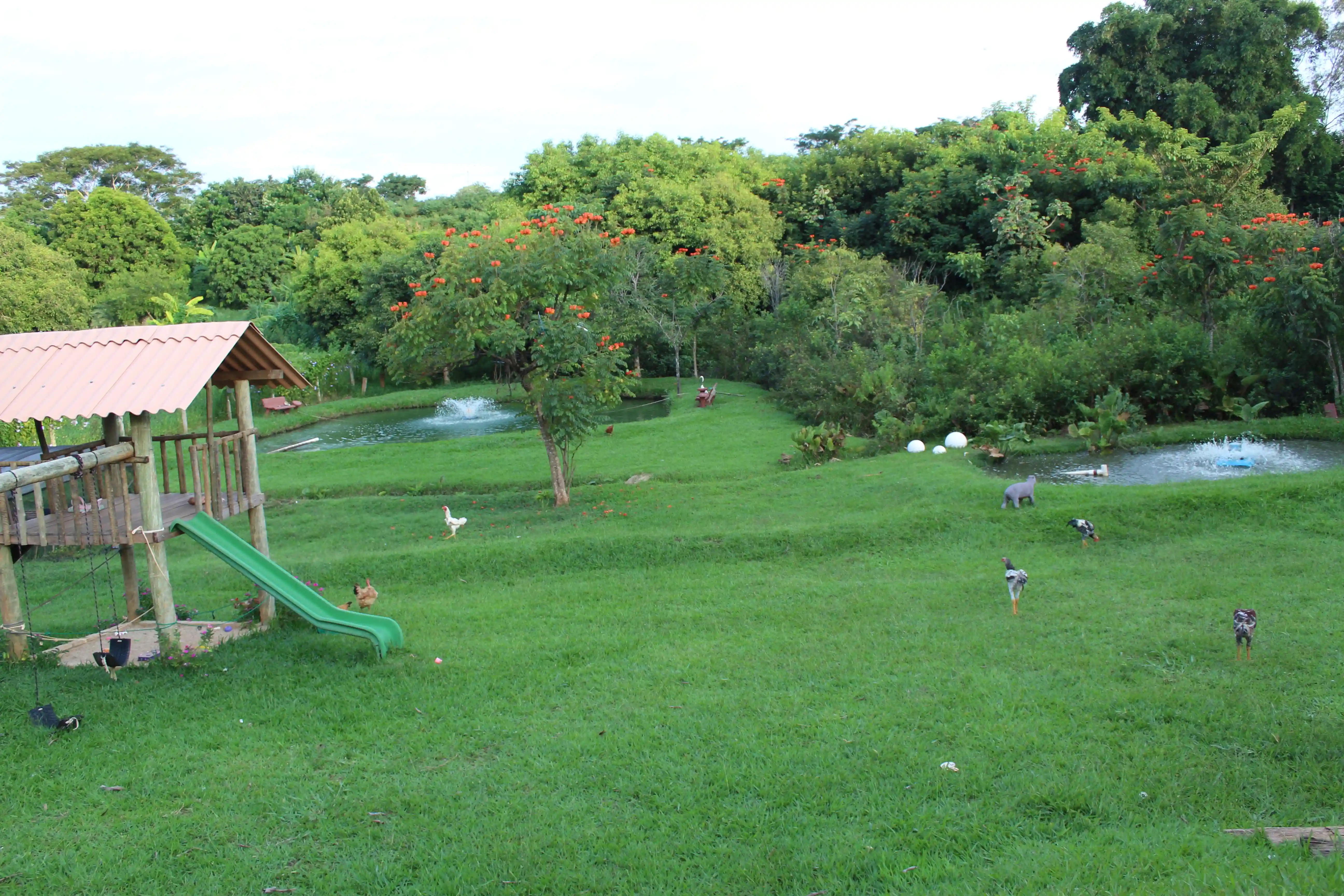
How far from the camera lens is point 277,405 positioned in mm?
26906

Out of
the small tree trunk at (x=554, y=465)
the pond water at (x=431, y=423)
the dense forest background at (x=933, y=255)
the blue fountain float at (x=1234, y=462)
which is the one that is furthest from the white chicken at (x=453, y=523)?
the blue fountain float at (x=1234, y=462)

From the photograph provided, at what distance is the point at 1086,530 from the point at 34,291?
105 feet

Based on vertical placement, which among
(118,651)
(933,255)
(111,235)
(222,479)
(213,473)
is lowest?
(118,651)

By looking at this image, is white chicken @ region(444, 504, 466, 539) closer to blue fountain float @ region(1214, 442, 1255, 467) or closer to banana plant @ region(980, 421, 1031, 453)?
banana plant @ region(980, 421, 1031, 453)

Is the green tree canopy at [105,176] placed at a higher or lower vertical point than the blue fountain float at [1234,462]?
higher

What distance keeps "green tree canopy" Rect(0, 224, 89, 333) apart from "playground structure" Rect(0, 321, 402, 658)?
25034 millimetres

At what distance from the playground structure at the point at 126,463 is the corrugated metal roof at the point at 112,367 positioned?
1 centimetres

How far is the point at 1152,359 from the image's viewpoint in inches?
606

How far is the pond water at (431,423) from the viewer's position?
76.0 feet

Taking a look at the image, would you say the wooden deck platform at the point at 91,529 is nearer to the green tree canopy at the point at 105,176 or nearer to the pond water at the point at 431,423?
the pond water at the point at 431,423

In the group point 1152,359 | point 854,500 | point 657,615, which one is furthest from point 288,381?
point 1152,359

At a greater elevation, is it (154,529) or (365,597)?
(154,529)

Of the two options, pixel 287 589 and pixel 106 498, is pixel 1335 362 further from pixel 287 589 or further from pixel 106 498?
pixel 106 498

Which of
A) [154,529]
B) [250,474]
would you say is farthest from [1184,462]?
[154,529]
